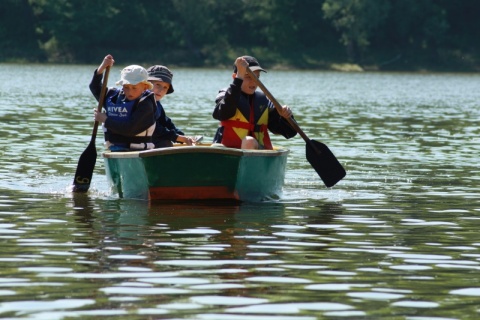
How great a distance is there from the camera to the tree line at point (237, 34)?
83625 mm

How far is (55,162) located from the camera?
1803 centimetres

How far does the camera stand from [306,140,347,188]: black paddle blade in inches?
584

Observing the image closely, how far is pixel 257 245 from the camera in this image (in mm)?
10406

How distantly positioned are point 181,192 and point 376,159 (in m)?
6.75

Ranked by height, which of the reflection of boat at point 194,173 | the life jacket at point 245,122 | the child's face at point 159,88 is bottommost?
the reflection of boat at point 194,173

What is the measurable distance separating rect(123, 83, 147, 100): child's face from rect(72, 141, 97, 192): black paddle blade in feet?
4.42

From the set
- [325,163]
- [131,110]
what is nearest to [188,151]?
[131,110]

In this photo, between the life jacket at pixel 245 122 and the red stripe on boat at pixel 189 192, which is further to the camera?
the life jacket at pixel 245 122

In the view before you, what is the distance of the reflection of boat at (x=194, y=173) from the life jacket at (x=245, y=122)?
0.55 metres

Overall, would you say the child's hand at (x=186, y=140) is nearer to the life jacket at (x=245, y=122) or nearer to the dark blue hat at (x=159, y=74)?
the life jacket at (x=245, y=122)

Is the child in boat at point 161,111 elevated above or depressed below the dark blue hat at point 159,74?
below

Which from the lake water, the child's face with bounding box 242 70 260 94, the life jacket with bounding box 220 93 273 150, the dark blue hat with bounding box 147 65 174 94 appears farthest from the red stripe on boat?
the dark blue hat with bounding box 147 65 174 94

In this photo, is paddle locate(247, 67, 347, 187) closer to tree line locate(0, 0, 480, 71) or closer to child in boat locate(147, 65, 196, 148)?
child in boat locate(147, 65, 196, 148)

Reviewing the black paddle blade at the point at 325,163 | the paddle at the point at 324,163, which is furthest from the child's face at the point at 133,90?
the black paddle blade at the point at 325,163
